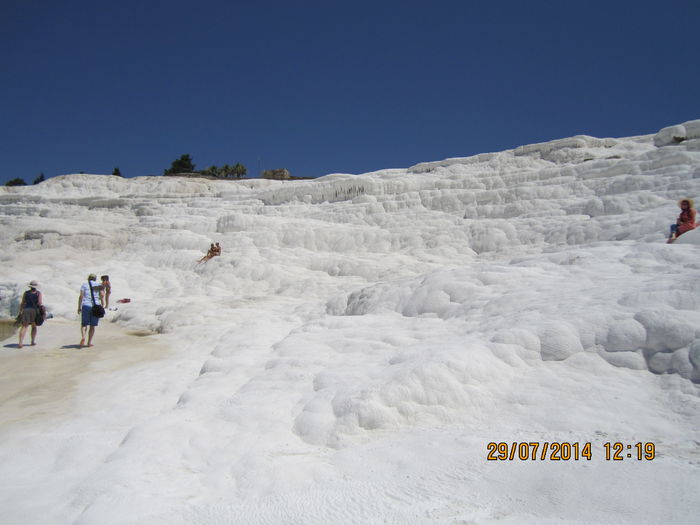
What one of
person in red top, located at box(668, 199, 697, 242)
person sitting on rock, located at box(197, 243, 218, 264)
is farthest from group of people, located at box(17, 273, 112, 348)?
person in red top, located at box(668, 199, 697, 242)

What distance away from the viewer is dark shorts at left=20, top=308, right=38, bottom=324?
7.39m

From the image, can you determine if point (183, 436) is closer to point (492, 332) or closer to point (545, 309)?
point (492, 332)

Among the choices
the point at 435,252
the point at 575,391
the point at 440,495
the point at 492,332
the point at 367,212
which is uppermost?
the point at 367,212

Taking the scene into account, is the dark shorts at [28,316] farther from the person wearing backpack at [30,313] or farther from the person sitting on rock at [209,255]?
the person sitting on rock at [209,255]

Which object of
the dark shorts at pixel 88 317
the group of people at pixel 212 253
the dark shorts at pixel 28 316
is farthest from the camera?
the group of people at pixel 212 253

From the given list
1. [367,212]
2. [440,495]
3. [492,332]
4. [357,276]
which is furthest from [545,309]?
[367,212]

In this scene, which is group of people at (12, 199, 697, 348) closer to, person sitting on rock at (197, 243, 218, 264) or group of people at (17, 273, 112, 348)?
group of people at (17, 273, 112, 348)

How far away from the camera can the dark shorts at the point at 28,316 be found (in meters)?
7.39

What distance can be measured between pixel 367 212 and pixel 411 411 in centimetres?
1440

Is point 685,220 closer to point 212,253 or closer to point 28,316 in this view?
point 28,316

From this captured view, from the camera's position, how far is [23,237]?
1662 cm

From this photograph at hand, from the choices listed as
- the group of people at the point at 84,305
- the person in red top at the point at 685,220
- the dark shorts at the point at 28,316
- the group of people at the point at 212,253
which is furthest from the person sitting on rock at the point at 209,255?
the person in red top at the point at 685,220

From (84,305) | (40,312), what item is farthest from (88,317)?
(40,312)

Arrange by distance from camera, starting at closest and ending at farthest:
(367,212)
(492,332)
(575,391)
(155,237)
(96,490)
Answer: (96,490)
(575,391)
(492,332)
(155,237)
(367,212)
